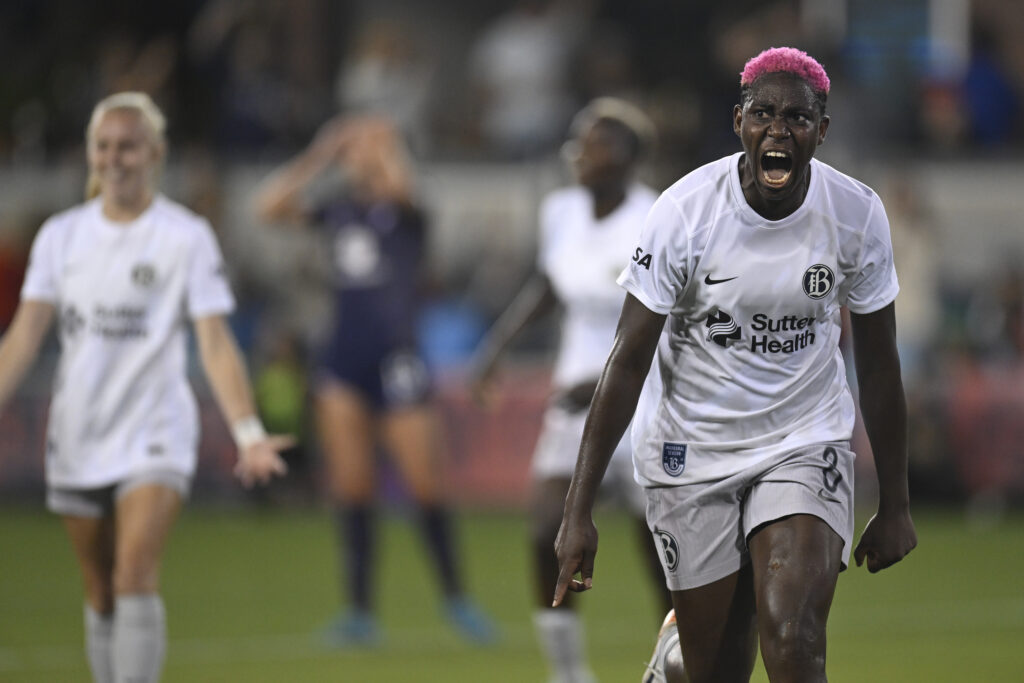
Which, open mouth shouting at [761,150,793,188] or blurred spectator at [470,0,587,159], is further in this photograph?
blurred spectator at [470,0,587,159]

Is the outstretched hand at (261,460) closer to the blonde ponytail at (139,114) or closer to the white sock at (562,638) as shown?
the blonde ponytail at (139,114)

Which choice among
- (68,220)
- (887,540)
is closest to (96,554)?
(68,220)

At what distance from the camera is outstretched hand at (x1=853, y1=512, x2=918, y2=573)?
5.86 m

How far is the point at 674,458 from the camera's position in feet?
19.1

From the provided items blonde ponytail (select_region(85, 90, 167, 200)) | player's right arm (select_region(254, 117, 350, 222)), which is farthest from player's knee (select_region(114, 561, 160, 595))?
player's right arm (select_region(254, 117, 350, 222))

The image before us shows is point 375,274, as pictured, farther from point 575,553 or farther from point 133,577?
point 575,553

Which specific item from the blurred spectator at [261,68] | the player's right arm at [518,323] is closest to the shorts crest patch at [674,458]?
the player's right arm at [518,323]

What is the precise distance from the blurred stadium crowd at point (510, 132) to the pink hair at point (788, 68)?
11.9 metres

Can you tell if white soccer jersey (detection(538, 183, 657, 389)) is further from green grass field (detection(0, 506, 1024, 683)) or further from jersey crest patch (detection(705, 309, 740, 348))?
jersey crest patch (detection(705, 309, 740, 348))

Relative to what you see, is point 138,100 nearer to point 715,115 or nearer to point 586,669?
point 586,669

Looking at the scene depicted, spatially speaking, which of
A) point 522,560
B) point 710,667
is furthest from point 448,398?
point 710,667

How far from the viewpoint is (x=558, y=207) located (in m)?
9.34

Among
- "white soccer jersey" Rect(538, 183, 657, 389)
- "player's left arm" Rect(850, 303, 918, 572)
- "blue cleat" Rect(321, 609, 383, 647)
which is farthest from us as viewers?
"blue cleat" Rect(321, 609, 383, 647)

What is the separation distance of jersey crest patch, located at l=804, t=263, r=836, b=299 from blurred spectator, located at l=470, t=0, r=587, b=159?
44.1ft
